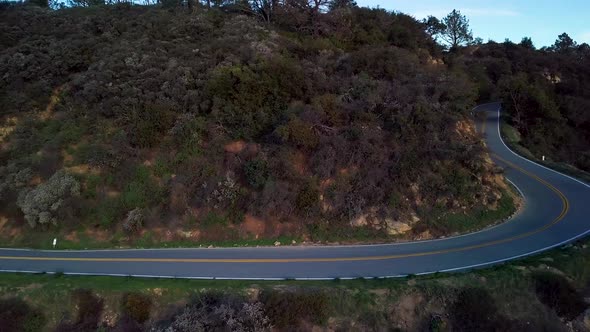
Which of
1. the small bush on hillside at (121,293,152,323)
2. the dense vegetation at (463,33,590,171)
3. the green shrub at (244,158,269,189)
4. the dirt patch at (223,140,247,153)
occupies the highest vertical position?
the dense vegetation at (463,33,590,171)

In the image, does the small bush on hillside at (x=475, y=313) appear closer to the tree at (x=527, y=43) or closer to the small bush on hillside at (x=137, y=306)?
the small bush on hillside at (x=137, y=306)

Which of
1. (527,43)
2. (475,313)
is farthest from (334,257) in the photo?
(527,43)

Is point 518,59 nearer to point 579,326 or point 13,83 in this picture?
point 579,326

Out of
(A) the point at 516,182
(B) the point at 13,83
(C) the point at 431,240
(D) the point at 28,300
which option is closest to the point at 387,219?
(C) the point at 431,240

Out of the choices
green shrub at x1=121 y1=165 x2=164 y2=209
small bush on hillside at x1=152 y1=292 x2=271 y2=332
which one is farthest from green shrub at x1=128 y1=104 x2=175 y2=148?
small bush on hillside at x1=152 y1=292 x2=271 y2=332

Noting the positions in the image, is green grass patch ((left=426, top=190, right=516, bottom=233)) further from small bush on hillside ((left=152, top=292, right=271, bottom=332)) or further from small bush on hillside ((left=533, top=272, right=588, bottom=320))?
small bush on hillside ((left=152, top=292, right=271, bottom=332))

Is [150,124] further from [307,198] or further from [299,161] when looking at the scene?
[307,198]

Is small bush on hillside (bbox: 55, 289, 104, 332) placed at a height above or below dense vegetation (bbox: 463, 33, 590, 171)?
below
